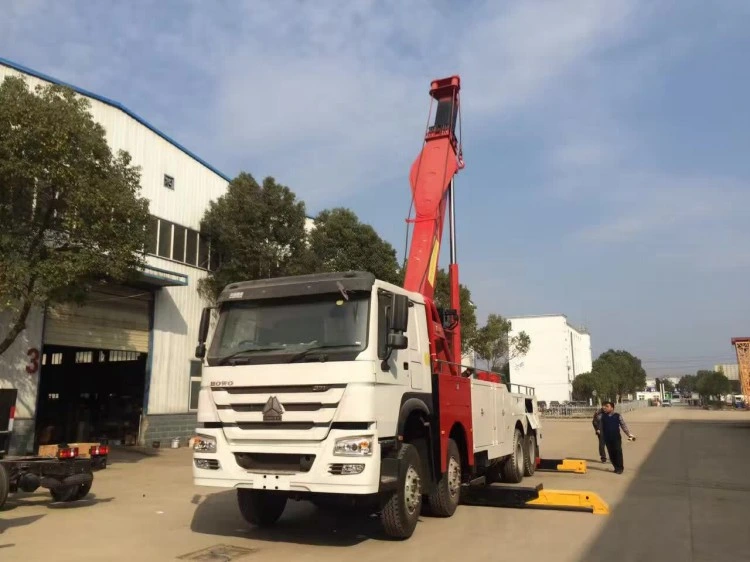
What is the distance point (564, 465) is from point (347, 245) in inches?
478

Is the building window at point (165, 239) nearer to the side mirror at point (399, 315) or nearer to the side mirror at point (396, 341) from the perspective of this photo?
the side mirror at point (399, 315)

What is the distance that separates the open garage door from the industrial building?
0.03 metres

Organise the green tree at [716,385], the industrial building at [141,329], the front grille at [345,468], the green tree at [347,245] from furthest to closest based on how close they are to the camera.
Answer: the green tree at [716,385] < the green tree at [347,245] < the industrial building at [141,329] < the front grille at [345,468]

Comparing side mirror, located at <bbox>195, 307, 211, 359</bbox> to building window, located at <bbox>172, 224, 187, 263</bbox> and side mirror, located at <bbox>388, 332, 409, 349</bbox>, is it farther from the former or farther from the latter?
building window, located at <bbox>172, 224, 187, 263</bbox>

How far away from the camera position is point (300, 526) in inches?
312

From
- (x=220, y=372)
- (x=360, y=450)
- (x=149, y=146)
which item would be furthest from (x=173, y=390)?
(x=360, y=450)

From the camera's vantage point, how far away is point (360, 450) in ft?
20.1

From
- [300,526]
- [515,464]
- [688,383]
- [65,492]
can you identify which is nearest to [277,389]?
[300,526]

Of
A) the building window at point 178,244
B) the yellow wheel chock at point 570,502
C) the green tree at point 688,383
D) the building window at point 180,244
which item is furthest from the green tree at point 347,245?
the green tree at point 688,383

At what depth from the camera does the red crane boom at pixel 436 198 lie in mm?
10914

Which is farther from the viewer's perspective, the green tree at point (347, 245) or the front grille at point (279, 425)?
the green tree at point (347, 245)

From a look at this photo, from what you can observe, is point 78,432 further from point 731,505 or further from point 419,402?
point 731,505

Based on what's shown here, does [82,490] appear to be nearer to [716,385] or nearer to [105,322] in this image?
[105,322]

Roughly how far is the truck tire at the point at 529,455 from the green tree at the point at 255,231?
1025 centimetres
